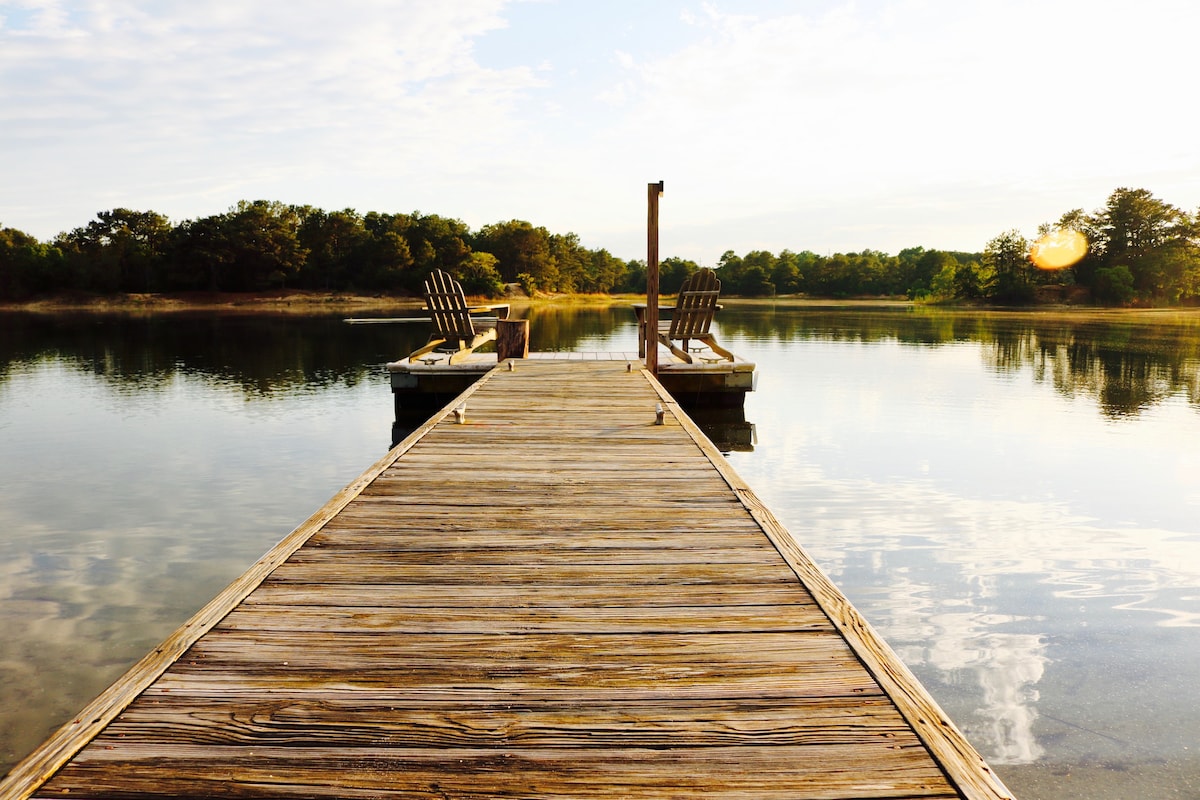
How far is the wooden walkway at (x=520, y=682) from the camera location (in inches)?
75.2

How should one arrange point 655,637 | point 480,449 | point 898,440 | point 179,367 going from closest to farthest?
point 655,637
point 480,449
point 898,440
point 179,367

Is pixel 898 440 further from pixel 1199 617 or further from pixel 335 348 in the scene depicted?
pixel 335 348

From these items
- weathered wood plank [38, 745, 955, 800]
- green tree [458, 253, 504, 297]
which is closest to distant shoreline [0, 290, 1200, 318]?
green tree [458, 253, 504, 297]

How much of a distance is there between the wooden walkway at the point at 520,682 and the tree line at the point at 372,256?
59691 mm

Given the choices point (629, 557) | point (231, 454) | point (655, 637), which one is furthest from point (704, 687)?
point (231, 454)

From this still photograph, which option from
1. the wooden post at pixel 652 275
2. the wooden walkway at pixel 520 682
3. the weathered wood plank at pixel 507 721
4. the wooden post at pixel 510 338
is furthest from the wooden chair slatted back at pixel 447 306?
the weathered wood plank at pixel 507 721

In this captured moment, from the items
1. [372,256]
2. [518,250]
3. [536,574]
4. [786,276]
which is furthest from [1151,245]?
[536,574]

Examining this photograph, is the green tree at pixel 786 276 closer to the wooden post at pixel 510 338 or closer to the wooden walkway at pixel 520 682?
the wooden post at pixel 510 338

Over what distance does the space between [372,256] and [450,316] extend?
59.2 m

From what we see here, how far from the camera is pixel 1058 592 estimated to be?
5.43 meters

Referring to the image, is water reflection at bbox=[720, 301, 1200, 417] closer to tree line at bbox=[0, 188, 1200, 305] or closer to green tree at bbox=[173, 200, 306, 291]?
tree line at bbox=[0, 188, 1200, 305]

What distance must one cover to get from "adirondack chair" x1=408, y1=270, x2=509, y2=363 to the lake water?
172 centimetres

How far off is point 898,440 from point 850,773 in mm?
9810

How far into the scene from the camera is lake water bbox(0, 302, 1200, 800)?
387 cm
